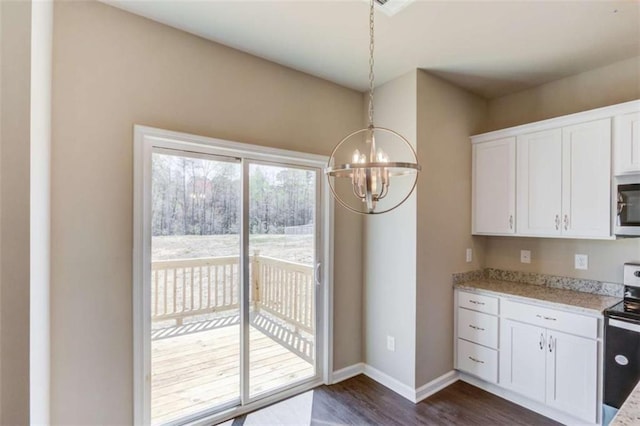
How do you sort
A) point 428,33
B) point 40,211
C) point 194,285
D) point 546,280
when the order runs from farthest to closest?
point 546,280 → point 194,285 → point 428,33 → point 40,211

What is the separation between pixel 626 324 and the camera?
6.81ft

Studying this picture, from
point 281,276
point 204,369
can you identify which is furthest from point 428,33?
point 204,369

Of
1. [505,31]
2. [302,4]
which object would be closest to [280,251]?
[302,4]

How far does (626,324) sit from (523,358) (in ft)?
2.58

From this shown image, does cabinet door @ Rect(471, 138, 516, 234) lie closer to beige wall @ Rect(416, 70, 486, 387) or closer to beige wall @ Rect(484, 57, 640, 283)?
beige wall @ Rect(416, 70, 486, 387)

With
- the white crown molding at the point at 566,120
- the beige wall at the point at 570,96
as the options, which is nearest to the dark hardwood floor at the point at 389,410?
the white crown molding at the point at 566,120

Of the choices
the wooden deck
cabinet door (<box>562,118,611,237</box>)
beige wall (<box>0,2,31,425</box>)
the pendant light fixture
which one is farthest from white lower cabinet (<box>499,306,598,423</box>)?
beige wall (<box>0,2,31,425</box>)

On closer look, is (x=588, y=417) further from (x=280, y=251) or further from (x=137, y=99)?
(x=137, y=99)

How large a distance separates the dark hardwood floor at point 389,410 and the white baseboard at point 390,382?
0.16ft

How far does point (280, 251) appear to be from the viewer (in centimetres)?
283

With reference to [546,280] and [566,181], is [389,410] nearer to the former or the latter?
[546,280]

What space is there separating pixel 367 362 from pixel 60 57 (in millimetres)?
3453

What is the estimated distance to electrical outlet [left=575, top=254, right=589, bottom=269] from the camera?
9.18 feet

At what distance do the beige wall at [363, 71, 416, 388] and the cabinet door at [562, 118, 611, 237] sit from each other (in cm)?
127
